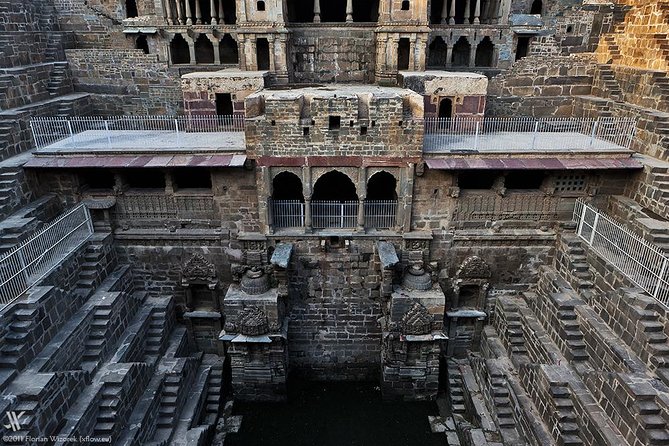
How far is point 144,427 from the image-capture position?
37.3 feet

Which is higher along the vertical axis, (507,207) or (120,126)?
(120,126)

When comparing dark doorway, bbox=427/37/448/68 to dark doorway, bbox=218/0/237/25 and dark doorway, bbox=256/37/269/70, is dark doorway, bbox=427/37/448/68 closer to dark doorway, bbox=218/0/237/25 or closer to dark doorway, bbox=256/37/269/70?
dark doorway, bbox=256/37/269/70

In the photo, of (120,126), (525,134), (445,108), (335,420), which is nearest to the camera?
(335,420)

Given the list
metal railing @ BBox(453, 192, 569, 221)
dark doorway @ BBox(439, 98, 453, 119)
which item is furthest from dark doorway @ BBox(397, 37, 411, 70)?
metal railing @ BBox(453, 192, 569, 221)

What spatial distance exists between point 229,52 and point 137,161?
10.2m

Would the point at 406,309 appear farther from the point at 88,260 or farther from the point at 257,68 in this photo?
the point at 257,68

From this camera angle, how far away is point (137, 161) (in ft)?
43.7

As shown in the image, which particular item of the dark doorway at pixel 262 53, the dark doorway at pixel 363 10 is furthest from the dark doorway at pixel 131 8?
the dark doorway at pixel 363 10

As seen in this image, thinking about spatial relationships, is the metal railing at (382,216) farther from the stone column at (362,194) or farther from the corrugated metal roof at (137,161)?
the corrugated metal roof at (137,161)

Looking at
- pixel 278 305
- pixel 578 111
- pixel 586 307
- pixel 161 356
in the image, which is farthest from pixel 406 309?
pixel 578 111

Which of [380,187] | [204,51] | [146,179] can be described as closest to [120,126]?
[146,179]

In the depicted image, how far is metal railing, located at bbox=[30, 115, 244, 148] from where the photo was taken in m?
15.6

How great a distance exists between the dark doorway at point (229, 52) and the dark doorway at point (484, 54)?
1094cm

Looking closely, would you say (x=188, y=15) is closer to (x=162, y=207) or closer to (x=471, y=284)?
(x=162, y=207)
